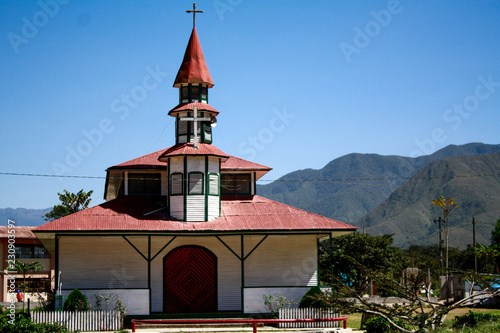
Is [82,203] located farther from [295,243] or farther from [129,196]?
[295,243]

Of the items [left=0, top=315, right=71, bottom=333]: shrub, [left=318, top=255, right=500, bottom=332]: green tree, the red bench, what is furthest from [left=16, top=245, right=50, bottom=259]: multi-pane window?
[left=318, top=255, right=500, bottom=332]: green tree

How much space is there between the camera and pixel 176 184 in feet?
102

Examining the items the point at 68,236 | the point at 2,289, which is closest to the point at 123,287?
the point at 68,236

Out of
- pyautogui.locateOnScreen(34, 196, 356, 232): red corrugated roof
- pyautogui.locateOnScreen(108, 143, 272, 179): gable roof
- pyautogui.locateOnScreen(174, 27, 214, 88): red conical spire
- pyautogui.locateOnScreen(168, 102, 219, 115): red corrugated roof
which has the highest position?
pyautogui.locateOnScreen(174, 27, 214, 88): red conical spire

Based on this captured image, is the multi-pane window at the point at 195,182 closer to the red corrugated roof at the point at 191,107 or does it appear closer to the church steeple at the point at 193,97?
the church steeple at the point at 193,97

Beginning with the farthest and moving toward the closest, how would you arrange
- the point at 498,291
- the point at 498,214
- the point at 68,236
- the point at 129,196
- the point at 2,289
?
the point at 498,214
the point at 2,289
the point at 129,196
the point at 68,236
the point at 498,291

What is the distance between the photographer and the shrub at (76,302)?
89.5ft

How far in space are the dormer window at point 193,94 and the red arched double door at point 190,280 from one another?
26.8 feet

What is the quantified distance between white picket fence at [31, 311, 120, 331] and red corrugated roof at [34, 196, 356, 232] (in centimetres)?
385

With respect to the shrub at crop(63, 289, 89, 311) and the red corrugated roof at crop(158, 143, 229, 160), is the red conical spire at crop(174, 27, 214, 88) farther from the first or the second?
the shrub at crop(63, 289, 89, 311)

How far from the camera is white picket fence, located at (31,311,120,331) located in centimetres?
2606

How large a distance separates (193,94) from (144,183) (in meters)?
5.47

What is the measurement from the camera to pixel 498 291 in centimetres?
1991

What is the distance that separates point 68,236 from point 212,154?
7787 mm
